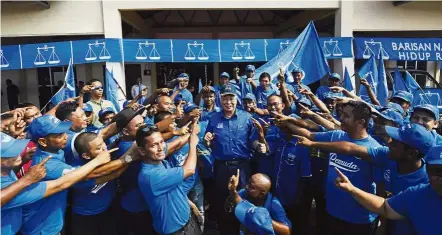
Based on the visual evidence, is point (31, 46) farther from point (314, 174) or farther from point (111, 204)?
point (314, 174)

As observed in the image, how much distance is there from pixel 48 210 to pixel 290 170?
2347mm

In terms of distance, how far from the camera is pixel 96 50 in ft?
30.9

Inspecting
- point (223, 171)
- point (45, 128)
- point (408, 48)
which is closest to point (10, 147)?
point (45, 128)

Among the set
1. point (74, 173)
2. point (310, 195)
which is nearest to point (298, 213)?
point (310, 195)

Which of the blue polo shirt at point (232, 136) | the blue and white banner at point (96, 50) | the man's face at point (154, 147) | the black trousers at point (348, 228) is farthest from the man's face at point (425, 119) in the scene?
the blue and white banner at point (96, 50)

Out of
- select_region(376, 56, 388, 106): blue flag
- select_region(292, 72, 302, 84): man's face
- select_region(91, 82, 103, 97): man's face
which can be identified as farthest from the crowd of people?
select_region(376, 56, 388, 106): blue flag

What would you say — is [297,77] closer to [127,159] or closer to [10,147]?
[127,159]

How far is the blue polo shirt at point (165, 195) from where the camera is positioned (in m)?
2.55

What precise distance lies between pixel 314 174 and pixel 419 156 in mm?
1723

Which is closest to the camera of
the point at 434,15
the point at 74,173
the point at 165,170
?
the point at 74,173

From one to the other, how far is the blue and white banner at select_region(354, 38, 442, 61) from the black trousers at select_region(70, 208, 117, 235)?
880 centimetres

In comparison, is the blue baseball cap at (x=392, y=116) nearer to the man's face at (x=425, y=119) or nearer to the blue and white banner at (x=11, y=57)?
the man's face at (x=425, y=119)

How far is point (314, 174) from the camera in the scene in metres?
4.07

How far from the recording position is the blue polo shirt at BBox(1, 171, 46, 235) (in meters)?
2.10
